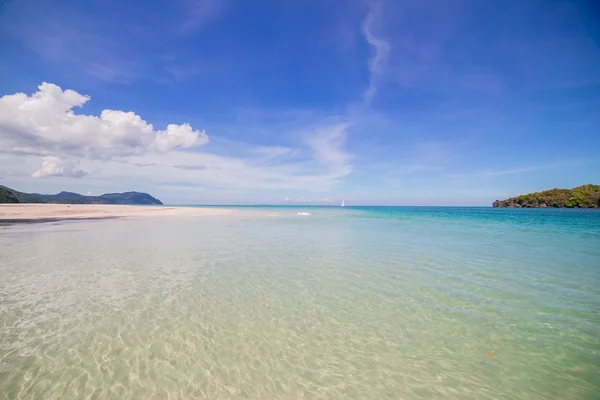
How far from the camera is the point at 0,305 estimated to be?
759 centimetres

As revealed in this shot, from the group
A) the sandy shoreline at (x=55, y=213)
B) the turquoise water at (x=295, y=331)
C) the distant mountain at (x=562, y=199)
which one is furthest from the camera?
the distant mountain at (x=562, y=199)

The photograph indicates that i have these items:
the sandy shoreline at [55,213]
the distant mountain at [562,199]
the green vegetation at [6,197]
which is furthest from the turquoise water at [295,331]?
the distant mountain at [562,199]

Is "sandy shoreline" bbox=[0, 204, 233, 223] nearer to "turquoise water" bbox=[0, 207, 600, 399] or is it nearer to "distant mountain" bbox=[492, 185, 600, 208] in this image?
"turquoise water" bbox=[0, 207, 600, 399]

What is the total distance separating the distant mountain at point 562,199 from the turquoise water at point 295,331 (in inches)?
6252

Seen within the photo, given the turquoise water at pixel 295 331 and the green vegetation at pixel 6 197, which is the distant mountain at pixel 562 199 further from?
the green vegetation at pixel 6 197

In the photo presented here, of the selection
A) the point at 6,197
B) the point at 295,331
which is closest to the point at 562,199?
the point at 295,331

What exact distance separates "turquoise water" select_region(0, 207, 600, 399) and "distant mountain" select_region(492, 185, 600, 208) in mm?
158809

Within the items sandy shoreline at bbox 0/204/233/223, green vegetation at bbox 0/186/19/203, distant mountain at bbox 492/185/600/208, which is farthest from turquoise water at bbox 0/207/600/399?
distant mountain at bbox 492/185/600/208

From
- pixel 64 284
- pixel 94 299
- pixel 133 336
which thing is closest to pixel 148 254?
pixel 64 284

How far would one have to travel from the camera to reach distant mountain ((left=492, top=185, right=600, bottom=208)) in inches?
4707

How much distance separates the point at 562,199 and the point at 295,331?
18559 centimetres

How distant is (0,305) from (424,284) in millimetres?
13904

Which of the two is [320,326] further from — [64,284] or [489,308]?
[64,284]

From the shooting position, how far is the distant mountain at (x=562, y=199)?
119562 mm
